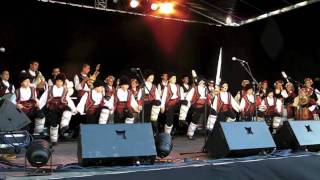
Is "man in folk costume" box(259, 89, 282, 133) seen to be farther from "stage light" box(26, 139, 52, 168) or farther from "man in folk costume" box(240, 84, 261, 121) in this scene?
"stage light" box(26, 139, 52, 168)

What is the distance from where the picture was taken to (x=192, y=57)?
44.7 ft

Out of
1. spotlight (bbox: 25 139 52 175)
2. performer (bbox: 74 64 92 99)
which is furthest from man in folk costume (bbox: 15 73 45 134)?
spotlight (bbox: 25 139 52 175)

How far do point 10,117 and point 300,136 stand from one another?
13.6ft

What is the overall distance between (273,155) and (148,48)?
7.87 meters

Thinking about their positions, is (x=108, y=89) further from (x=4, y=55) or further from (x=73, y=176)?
(x=73, y=176)

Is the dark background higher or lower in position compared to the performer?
higher

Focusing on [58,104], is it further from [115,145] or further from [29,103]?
[115,145]

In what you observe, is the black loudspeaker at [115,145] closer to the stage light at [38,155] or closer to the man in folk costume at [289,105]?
the stage light at [38,155]

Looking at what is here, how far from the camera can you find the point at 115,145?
4.42 metres

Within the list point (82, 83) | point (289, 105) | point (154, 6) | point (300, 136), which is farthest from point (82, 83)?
point (289, 105)

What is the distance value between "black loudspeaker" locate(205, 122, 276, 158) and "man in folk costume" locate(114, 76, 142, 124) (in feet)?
12.8

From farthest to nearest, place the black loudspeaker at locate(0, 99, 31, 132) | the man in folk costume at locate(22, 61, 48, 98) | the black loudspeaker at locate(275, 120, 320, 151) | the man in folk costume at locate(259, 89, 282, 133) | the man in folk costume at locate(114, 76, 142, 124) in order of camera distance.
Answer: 1. the man in folk costume at locate(259, 89, 282, 133)
2. the man in folk costume at locate(114, 76, 142, 124)
3. the man in folk costume at locate(22, 61, 48, 98)
4. the black loudspeaker at locate(0, 99, 31, 132)
5. the black loudspeaker at locate(275, 120, 320, 151)

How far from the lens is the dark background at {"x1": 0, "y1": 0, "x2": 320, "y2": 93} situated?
10641 mm

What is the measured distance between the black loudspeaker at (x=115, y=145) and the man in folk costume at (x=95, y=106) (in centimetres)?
443
